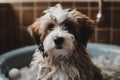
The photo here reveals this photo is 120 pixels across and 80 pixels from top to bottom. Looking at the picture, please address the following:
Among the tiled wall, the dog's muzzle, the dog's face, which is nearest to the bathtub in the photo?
the tiled wall

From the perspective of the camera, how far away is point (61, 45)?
1.65m

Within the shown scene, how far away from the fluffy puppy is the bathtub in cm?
52

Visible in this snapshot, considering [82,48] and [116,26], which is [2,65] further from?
[116,26]

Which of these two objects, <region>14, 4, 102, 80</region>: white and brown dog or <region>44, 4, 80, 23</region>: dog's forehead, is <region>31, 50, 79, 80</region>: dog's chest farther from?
<region>44, 4, 80, 23</region>: dog's forehead

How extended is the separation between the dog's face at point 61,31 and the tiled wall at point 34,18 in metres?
1.40

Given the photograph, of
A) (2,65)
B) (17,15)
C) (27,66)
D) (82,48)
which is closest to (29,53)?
(27,66)

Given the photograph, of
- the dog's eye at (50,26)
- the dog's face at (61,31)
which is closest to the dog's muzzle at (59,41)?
the dog's face at (61,31)

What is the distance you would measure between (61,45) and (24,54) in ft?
3.54

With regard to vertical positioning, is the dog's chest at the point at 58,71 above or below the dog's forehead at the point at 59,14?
below

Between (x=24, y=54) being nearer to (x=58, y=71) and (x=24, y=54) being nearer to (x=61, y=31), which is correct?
(x=58, y=71)

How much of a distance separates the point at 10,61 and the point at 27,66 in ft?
0.79

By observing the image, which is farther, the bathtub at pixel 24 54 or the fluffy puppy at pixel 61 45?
the bathtub at pixel 24 54

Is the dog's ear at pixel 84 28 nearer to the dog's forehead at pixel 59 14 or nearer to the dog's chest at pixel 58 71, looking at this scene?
the dog's forehead at pixel 59 14

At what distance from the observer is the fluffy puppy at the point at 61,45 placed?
167 centimetres
